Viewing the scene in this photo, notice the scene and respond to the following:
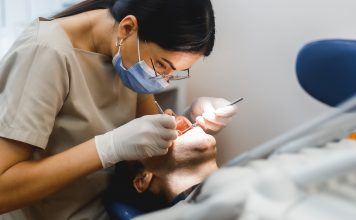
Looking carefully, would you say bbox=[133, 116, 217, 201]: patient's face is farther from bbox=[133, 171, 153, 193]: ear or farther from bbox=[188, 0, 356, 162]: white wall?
bbox=[188, 0, 356, 162]: white wall

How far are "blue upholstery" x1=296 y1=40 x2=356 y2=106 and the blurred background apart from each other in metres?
0.20

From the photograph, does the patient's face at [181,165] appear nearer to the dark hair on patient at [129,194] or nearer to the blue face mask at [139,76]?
the dark hair on patient at [129,194]

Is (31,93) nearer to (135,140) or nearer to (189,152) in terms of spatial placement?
(135,140)

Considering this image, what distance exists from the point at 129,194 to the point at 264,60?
104 centimetres

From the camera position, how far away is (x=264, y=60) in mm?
1859

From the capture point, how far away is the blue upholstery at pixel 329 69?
1.38 metres

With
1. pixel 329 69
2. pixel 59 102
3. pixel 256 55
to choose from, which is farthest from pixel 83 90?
pixel 256 55

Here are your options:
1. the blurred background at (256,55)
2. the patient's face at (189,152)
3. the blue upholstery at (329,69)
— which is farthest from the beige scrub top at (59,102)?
the blue upholstery at (329,69)

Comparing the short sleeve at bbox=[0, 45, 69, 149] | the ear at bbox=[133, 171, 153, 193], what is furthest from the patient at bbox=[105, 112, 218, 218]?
the short sleeve at bbox=[0, 45, 69, 149]

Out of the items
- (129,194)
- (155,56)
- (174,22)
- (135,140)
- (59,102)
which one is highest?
(174,22)

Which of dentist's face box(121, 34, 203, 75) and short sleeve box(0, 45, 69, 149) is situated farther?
dentist's face box(121, 34, 203, 75)

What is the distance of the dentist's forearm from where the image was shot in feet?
3.21

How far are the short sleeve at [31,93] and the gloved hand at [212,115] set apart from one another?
54cm

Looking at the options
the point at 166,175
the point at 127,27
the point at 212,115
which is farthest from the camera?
the point at 212,115
